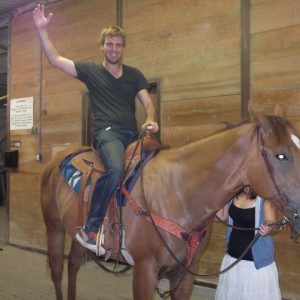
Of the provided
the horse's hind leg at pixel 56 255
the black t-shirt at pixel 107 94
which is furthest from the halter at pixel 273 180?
the horse's hind leg at pixel 56 255

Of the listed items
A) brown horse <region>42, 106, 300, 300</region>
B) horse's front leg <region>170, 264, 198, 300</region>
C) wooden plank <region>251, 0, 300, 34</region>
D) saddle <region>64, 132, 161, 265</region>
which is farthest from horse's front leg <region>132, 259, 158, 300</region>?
wooden plank <region>251, 0, 300, 34</region>

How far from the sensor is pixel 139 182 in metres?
2.11

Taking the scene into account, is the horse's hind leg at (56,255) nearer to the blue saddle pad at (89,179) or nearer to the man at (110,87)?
the blue saddle pad at (89,179)

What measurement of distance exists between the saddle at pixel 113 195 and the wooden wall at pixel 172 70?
311mm

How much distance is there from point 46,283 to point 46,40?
Result: 2.63m

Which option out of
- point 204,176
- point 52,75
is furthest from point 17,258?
point 204,176

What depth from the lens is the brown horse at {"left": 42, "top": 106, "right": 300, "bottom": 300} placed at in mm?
1632

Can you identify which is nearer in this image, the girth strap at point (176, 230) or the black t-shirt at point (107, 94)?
the girth strap at point (176, 230)

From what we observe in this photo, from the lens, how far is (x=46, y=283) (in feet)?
13.0

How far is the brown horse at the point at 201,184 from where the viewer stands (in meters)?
1.63

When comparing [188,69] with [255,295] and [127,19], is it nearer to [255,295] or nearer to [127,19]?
[127,19]

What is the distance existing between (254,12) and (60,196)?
222cm

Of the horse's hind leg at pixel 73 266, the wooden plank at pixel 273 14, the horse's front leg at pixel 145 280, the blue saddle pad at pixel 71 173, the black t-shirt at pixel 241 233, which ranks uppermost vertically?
the wooden plank at pixel 273 14

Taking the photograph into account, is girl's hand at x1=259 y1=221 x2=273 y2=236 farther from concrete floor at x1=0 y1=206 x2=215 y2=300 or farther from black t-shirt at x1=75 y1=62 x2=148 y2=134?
concrete floor at x1=0 y1=206 x2=215 y2=300
